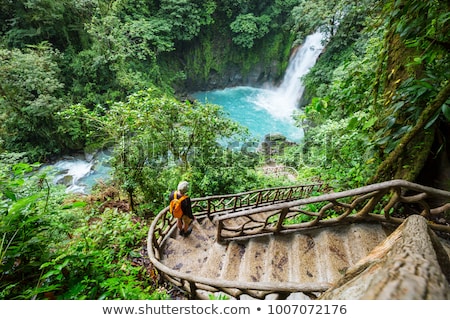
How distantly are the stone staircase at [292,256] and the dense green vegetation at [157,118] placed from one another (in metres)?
0.81

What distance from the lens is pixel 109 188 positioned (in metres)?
8.88

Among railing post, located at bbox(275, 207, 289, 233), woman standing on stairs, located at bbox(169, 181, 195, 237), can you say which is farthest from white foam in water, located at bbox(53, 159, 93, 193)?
railing post, located at bbox(275, 207, 289, 233)

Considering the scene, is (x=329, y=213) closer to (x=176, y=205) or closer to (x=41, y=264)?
(x=176, y=205)

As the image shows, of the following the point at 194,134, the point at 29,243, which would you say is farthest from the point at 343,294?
the point at 194,134

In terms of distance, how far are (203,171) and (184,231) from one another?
280cm

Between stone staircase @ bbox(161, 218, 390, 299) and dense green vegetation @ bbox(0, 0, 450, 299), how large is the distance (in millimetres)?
811

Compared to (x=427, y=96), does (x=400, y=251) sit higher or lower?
lower

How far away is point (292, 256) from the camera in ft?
10.1

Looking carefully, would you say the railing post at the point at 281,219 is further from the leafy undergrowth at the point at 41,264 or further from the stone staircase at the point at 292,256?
the leafy undergrowth at the point at 41,264

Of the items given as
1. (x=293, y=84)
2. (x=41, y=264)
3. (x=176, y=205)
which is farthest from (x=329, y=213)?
(x=293, y=84)

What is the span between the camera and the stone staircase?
2775mm

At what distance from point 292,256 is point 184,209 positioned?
2.12 meters

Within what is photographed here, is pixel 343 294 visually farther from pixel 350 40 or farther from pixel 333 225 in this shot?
pixel 350 40

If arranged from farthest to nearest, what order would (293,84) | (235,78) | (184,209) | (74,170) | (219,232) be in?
1. (235,78)
2. (293,84)
3. (74,170)
4. (184,209)
5. (219,232)
